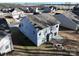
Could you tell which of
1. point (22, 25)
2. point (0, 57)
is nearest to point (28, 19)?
point (22, 25)

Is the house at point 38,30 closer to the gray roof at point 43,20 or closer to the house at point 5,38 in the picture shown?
the gray roof at point 43,20

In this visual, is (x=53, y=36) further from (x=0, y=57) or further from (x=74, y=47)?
(x=0, y=57)

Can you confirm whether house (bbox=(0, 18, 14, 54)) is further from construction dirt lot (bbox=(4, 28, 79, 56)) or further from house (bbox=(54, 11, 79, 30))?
house (bbox=(54, 11, 79, 30))

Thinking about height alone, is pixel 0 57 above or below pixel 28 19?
below

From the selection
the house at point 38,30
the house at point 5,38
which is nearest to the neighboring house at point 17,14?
the house at point 38,30

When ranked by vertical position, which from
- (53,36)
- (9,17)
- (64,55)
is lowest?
(64,55)

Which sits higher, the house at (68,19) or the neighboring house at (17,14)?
the neighboring house at (17,14)
